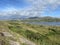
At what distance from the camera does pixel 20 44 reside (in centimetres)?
1335

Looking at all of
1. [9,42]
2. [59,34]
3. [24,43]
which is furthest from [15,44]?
[59,34]

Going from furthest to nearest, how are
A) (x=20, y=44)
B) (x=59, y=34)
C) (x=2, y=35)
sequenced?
1. (x=59, y=34)
2. (x=2, y=35)
3. (x=20, y=44)

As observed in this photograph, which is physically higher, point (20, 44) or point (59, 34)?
point (20, 44)

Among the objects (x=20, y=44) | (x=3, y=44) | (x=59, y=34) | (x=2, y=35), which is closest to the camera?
(x=3, y=44)

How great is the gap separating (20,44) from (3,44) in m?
1.38

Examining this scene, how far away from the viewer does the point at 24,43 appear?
45.4 feet

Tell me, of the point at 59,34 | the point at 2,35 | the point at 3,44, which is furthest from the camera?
A: the point at 59,34

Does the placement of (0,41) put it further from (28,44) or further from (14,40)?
(28,44)

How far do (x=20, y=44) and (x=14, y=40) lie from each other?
543mm

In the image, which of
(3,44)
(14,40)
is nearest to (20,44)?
(14,40)

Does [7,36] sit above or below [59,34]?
above

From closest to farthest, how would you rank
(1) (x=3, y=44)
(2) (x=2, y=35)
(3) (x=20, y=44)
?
(1) (x=3, y=44), (3) (x=20, y=44), (2) (x=2, y=35)

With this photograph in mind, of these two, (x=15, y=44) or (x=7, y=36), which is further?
(x=7, y=36)

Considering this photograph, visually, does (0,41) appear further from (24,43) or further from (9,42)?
(24,43)
